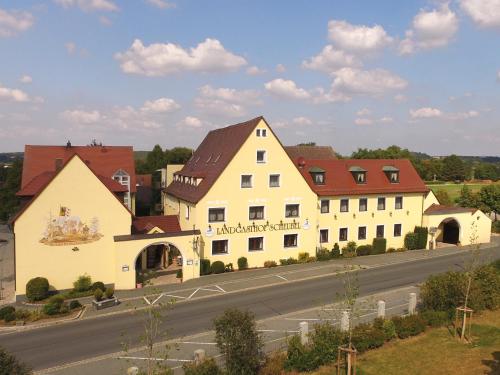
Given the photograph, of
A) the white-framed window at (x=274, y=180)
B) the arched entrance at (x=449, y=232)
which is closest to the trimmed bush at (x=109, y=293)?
the white-framed window at (x=274, y=180)

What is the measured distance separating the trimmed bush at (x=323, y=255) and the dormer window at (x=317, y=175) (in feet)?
22.5

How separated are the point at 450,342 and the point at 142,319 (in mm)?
16695

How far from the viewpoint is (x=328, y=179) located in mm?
42062

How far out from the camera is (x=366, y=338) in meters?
18.3

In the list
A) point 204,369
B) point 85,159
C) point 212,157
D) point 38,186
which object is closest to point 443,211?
point 212,157

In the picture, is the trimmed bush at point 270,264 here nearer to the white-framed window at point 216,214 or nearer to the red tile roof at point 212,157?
the white-framed window at point 216,214

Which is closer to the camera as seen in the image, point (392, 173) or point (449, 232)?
→ point (392, 173)

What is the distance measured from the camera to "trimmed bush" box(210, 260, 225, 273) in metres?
34.2

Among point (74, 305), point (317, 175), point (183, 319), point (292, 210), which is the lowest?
point (183, 319)

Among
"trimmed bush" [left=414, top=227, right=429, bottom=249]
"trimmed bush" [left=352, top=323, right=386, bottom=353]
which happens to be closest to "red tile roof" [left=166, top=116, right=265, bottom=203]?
"trimmed bush" [left=352, top=323, right=386, bottom=353]

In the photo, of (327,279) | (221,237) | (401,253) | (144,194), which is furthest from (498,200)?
(144,194)

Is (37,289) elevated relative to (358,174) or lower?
lower

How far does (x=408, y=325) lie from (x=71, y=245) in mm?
23195

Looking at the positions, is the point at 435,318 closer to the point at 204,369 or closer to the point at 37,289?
the point at 204,369
